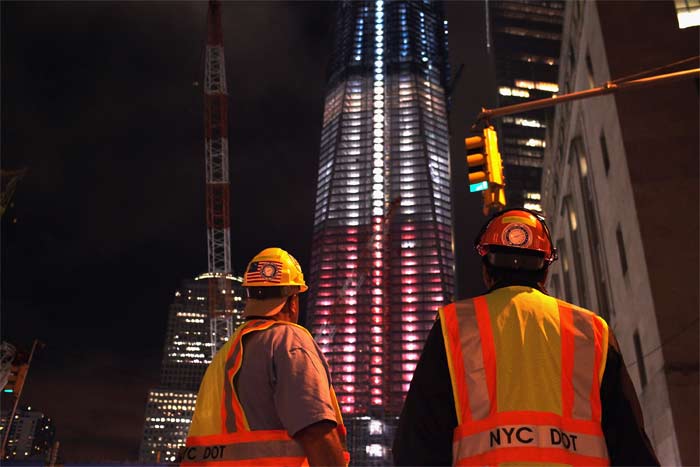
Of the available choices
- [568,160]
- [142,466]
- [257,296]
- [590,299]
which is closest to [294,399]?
[257,296]

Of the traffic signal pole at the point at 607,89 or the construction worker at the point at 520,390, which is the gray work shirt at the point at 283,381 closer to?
the construction worker at the point at 520,390

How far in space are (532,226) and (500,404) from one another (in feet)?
3.48

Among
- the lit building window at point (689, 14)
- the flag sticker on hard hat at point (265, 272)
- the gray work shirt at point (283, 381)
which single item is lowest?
the gray work shirt at point (283, 381)

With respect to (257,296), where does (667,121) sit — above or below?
above

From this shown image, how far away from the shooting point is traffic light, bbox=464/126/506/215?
39.6ft

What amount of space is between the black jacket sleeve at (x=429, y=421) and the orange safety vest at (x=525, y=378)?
7cm

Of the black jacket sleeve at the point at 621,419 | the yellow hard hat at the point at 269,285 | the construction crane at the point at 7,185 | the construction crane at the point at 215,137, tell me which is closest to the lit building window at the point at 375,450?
the construction crane at the point at 215,137

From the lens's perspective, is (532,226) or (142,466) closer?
(532,226)

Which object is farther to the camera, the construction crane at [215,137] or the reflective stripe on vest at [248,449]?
the construction crane at [215,137]

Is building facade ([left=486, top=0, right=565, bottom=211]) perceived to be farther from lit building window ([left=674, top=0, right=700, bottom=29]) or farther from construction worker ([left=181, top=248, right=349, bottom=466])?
construction worker ([left=181, top=248, right=349, bottom=466])

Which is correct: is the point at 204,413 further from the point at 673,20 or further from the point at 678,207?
the point at 673,20

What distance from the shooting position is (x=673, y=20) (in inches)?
1071

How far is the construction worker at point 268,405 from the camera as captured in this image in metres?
3.70

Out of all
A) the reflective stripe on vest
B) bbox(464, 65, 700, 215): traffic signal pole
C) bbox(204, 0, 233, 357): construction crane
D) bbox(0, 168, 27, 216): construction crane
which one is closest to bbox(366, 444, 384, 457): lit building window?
bbox(204, 0, 233, 357): construction crane
